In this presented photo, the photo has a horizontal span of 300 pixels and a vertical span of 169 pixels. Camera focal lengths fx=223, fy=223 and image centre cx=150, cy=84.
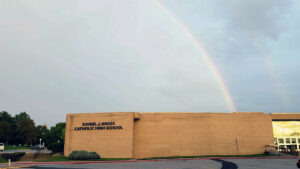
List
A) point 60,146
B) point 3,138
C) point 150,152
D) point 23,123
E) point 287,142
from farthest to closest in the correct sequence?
point 23,123 → point 3,138 → point 60,146 → point 287,142 → point 150,152

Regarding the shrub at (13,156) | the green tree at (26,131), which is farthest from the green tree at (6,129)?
the shrub at (13,156)

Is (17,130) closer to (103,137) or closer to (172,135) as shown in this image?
(103,137)

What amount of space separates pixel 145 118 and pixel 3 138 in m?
75.8

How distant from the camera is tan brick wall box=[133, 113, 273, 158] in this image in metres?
36.7

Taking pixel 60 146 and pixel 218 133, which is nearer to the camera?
pixel 218 133

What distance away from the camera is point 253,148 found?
3716 centimetres

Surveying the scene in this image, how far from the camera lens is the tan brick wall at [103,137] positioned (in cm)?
3581

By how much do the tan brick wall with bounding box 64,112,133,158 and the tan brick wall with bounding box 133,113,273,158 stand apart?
181cm

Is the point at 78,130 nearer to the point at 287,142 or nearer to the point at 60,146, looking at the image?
the point at 60,146

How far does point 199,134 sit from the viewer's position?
1468 inches

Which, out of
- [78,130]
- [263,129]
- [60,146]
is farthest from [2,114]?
[263,129]

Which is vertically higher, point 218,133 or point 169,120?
point 169,120

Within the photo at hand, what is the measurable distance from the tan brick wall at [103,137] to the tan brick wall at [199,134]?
1812 mm

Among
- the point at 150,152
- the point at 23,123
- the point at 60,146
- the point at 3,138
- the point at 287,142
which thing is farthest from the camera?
the point at 23,123
